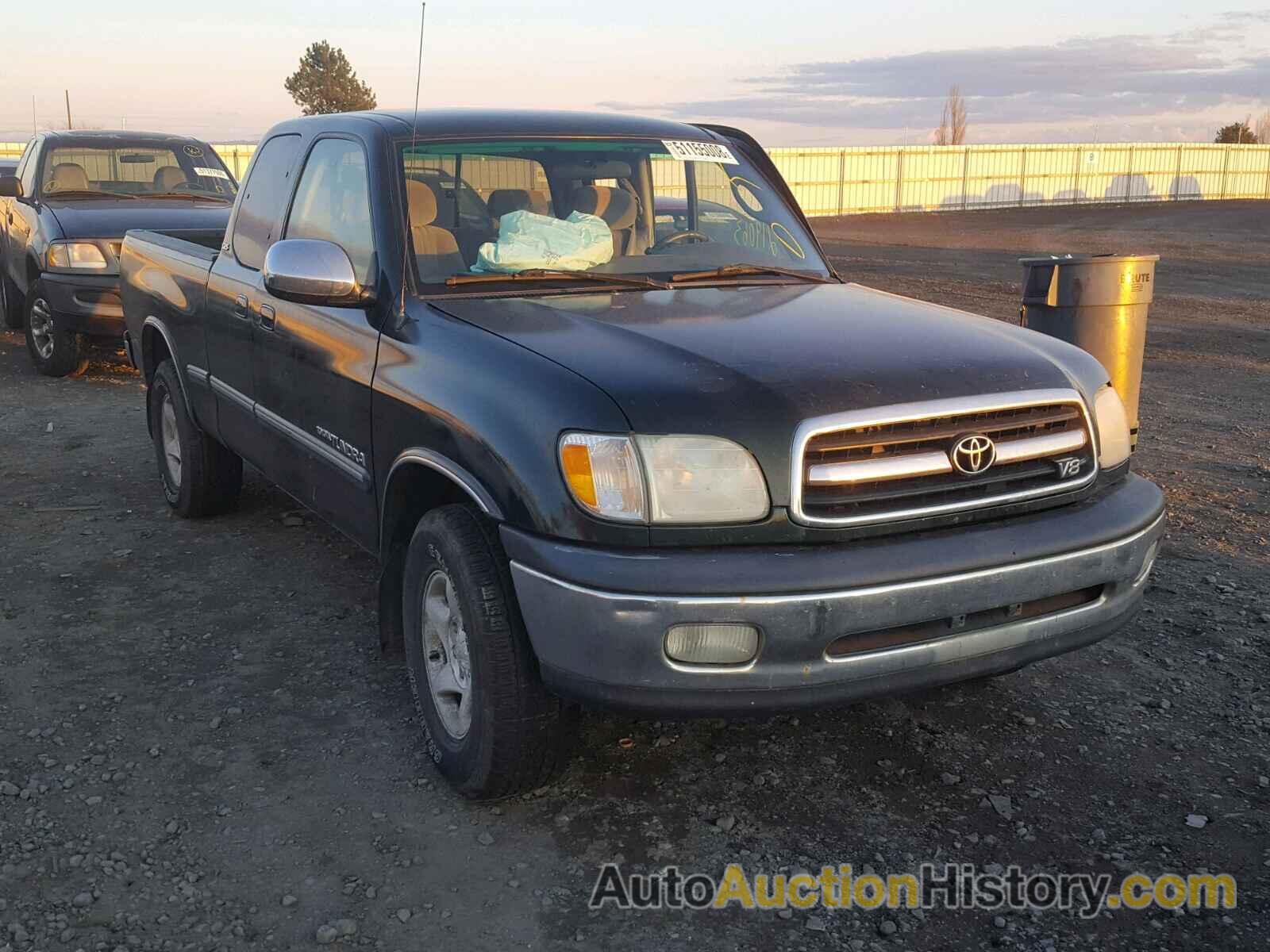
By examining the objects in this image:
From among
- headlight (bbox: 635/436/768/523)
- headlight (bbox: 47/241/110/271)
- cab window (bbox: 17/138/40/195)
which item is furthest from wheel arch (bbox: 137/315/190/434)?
cab window (bbox: 17/138/40/195)

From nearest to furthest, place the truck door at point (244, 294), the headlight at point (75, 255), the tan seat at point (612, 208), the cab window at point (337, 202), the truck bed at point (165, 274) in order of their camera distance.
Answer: the cab window at point (337, 202) → the tan seat at point (612, 208) → the truck door at point (244, 294) → the truck bed at point (165, 274) → the headlight at point (75, 255)

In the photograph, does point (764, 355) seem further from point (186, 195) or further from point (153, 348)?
Result: point (186, 195)

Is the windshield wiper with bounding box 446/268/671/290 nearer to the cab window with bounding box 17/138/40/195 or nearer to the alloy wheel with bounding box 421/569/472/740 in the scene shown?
the alloy wheel with bounding box 421/569/472/740

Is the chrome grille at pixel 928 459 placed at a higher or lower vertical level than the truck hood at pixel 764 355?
lower

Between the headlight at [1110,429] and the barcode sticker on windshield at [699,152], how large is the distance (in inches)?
69.6

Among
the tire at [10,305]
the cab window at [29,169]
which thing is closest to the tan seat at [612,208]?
the cab window at [29,169]

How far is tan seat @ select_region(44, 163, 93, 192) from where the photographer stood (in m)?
10.1

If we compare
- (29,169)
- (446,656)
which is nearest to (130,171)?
(29,169)

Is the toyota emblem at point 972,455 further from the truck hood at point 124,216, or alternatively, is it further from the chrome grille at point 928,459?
the truck hood at point 124,216

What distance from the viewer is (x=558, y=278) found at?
3.81 metres

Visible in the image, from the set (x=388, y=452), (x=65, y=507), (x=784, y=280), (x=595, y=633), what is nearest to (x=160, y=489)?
(x=65, y=507)

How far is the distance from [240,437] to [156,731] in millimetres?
1521

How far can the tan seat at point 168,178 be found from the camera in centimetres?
1049

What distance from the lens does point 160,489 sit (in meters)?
6.65
